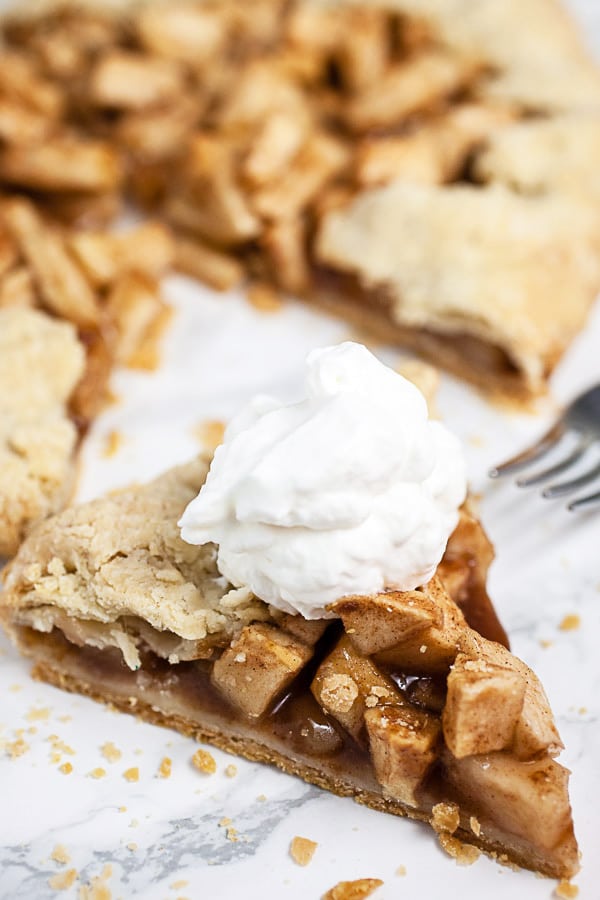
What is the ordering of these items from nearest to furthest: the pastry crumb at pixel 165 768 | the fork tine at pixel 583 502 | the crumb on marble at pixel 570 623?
the pastry crumb at pixel 165 768 < the crumb on marble at pixel 570 623 < the fork tine at pixel 583 502

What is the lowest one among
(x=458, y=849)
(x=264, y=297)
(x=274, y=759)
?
(x=274, y=759)

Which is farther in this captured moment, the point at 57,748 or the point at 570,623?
the point at 570,623

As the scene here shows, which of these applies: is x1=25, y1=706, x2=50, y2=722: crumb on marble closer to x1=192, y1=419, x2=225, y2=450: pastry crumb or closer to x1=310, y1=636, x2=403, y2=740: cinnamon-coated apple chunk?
x1=310, y1=636, x2=403, y2=740: cinnamon-coated apple chunk

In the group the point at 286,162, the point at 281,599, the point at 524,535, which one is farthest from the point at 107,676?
the point at 286,162

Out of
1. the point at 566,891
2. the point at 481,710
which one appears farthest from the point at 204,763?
the point at 566,891

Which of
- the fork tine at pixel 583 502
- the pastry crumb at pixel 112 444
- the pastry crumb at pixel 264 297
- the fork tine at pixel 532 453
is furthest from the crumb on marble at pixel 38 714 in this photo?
the pastry crumb at pixel 264 297

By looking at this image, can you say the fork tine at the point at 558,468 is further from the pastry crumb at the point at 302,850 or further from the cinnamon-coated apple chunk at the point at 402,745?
the pastry crumb at the point at 302,850

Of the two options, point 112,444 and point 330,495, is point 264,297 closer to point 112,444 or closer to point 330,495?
point 112,444
